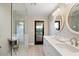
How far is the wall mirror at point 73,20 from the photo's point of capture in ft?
7.08

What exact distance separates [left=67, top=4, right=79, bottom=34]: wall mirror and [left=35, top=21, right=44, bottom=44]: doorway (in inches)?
22.1

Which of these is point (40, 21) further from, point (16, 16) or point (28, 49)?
point (28, 49)

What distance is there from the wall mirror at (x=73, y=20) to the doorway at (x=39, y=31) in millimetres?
562

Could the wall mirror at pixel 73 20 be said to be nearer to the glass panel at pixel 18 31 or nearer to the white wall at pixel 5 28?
the glass panel at pixel 18 31

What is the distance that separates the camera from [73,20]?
2.32 meters

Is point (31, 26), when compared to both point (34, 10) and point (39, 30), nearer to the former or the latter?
point (39, 30)

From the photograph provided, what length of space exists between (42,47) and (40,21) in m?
0.57

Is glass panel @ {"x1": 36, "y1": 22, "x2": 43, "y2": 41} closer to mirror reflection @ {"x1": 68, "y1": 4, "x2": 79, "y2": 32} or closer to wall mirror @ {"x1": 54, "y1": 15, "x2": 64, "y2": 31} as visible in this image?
wall mirror @ {"x1": 54, "y1": 15, "x2": 64, "y2": 31}

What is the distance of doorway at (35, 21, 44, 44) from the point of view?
2395mm

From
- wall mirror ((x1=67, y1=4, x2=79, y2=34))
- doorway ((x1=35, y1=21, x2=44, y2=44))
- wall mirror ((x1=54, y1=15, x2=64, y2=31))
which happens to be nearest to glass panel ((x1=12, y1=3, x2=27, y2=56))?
doorway ((x1=35, y1=21, x2=44, y2=44))

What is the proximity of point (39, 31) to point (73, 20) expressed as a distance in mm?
718

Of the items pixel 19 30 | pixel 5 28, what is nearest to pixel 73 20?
pixel 19 30

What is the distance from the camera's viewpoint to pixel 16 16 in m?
2.43

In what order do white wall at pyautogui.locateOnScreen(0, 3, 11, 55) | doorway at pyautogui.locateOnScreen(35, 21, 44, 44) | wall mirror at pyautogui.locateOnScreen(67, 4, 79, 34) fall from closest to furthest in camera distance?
1. wall mirror at pyautogui.locateOnScreen(67, 4, 79, 34)
2. white wall at pyautogui.locateOnScreen(0, 3, 11, 55)
3. doorway at pyautogui.locateOnScreen(35, 21, 44, 44)
